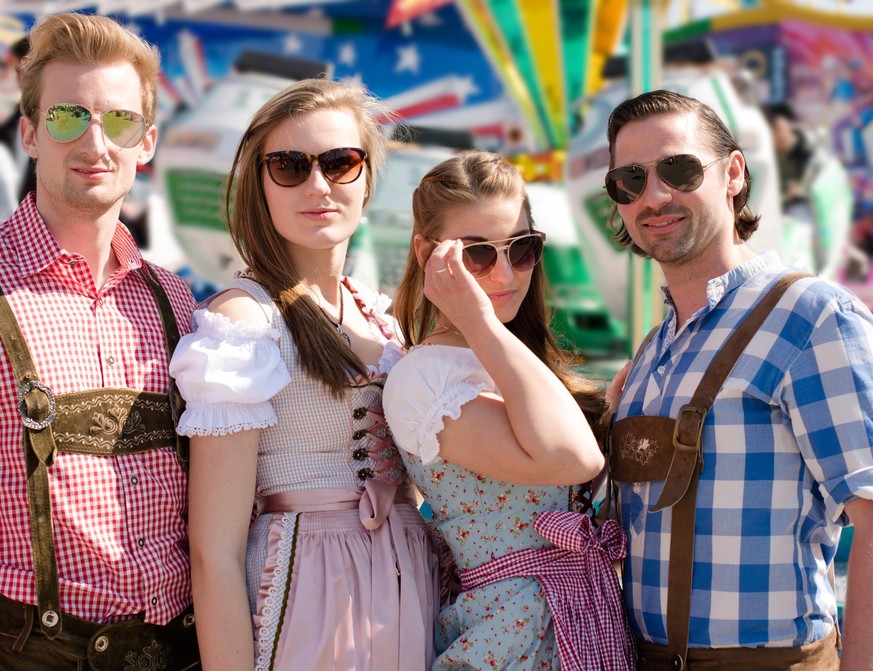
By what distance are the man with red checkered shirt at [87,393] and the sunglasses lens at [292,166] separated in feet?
1.00

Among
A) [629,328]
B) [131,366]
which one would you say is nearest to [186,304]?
[131,366]

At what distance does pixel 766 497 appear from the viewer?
175 centimetres

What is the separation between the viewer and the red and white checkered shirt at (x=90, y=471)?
1695 mm

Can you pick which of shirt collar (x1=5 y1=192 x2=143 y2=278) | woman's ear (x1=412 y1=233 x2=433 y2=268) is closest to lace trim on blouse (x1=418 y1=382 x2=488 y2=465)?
woman's ear (x1=412 y1=233 x2=433 y2=268)

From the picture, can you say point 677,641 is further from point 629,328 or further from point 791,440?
point 629,328

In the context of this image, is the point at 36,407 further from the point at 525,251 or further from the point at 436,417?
the point at 525,251

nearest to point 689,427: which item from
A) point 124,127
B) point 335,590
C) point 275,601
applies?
point 335,590

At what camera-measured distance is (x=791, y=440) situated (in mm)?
1771

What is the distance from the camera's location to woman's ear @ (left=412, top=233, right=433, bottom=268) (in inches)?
78.9

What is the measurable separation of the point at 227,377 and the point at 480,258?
1.85 feet

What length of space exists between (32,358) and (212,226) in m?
2.49

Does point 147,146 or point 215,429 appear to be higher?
point 147,146

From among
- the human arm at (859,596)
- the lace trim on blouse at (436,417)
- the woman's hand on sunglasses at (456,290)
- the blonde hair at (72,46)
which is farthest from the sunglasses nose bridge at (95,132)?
the human arm at (859,596)

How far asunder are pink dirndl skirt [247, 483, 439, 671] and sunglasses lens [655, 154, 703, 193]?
0.93 meters
